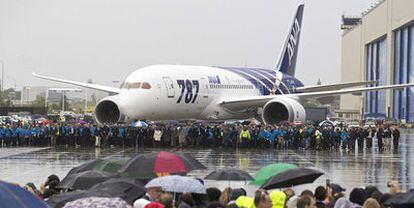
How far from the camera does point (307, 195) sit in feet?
31.1

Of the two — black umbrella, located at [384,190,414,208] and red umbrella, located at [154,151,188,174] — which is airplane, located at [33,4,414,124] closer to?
red umbrella, located at [154,151,188,174]

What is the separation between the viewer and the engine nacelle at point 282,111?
39750mm

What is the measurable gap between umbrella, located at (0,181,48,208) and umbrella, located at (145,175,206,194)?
3.43 meters

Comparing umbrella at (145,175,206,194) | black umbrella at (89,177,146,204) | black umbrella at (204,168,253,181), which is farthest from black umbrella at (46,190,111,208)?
black umbrella at (204,168,253,181)

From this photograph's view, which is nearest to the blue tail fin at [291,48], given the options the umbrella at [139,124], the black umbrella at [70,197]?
the umbrella at [139,124]

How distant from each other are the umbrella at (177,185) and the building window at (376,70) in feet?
264

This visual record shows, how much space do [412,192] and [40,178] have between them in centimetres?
1176

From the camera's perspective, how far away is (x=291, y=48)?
5509 centimetres

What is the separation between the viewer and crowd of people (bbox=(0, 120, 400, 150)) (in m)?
35.1

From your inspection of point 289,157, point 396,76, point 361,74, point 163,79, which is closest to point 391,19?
point 396,76

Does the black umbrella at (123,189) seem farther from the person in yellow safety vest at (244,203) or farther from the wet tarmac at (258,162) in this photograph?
the wet tarmac at (258,162)

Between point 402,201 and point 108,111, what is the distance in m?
30.9

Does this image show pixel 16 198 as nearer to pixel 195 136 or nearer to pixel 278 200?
pixel 278 200

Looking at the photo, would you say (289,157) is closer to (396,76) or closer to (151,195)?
(151,195)
